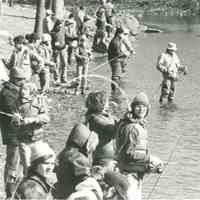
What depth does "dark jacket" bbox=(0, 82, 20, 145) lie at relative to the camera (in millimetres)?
11653

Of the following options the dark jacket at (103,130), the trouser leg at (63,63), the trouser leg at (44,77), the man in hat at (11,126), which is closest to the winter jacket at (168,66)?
the trouser leg at (63,63)

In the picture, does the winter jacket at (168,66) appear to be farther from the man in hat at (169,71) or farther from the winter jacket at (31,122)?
the winter jacket at (31,122)

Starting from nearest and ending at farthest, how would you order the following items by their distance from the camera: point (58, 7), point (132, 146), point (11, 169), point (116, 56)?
point (132, 146) < point (11, 169) < point (116, 56) < point (58, 7)

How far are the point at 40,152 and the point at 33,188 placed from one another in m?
1.12

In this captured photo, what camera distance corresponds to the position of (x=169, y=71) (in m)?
22.5

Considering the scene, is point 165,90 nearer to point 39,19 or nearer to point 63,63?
point 63,63

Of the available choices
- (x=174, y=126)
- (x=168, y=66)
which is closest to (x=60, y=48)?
(x=168, y=66)

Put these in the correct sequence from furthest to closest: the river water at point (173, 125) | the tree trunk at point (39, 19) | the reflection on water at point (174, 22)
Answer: the reflection on water at point (174, 22) → the tree trunk at point (39, 19) → the river water at point (173, 125)

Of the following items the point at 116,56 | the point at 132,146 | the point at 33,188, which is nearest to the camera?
the point at 33,188

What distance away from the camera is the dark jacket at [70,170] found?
10.1m

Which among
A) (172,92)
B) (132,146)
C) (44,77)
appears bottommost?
(172,92)

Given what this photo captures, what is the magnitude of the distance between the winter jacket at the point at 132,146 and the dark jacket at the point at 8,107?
4.84 feet

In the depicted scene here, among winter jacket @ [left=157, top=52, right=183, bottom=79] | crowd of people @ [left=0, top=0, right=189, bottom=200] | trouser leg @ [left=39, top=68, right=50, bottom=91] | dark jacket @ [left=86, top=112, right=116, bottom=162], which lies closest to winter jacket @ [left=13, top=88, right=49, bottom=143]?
crowd of people @ [left=0, top=0, right=189, bottom=200]

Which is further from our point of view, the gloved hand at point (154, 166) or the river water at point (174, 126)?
the river water at point (174, 126)
